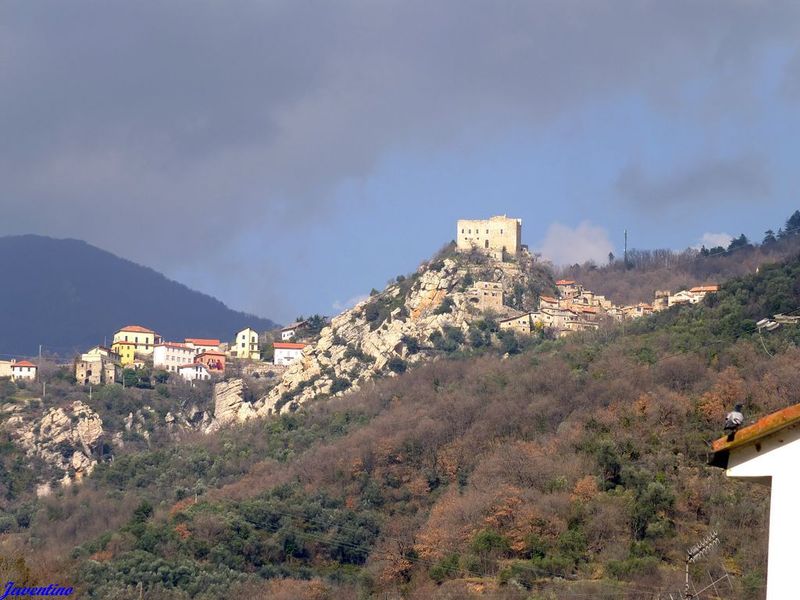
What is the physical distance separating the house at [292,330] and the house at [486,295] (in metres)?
30.2

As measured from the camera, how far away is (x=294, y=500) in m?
59.7

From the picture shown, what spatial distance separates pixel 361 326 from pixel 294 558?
51.6 m

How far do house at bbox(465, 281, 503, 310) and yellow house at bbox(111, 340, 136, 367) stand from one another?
114 feet

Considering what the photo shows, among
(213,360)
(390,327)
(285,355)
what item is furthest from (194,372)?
(390,327)

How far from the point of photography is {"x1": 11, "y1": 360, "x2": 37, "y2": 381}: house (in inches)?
4422

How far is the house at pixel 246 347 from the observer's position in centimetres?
12475

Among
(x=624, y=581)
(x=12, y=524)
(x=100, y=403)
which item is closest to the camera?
(x=624, y=581)

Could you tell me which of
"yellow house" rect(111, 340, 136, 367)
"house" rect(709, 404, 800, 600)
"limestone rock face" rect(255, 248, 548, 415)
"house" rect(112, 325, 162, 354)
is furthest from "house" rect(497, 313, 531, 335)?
"house" rect(709, 404, 800, 600)

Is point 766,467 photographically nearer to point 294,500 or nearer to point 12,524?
point 294,500

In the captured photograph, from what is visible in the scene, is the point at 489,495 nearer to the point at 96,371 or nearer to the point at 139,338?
the point at 96,371

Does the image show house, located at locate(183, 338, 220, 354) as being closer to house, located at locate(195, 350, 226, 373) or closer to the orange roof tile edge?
house, located at locate(195, 350, 226, 373)

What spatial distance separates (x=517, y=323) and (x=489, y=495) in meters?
49.3

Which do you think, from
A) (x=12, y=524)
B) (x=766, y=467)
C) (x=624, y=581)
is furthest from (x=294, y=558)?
(x=766, y=467)

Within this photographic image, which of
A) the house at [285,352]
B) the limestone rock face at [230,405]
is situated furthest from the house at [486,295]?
the house at [285,352]
